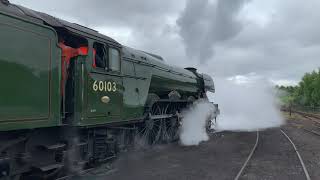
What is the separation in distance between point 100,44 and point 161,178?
3.33m

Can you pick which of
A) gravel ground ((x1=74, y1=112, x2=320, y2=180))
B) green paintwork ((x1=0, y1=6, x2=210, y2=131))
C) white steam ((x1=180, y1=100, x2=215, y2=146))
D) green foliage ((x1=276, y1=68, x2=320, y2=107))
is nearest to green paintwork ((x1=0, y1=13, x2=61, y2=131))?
green paintwork ((x1=0, y1=6, x2=210, y2=131))

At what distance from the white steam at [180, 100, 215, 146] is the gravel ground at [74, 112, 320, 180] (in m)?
0.94

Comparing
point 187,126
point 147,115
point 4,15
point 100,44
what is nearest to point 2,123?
point 4,15

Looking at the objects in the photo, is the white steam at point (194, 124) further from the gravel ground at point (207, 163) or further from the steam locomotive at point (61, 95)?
the steam locomotive at point (61, 95)

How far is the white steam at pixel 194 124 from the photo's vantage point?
653 inches

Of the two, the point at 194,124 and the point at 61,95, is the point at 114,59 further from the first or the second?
the point at 194,124

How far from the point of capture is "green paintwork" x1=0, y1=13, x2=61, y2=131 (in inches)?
235

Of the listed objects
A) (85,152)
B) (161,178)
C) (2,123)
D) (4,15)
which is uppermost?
(4,15)

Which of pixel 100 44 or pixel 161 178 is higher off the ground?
pixel 100 44

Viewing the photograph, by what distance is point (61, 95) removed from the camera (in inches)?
297

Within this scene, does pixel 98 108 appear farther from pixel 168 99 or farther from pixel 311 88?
pixel 311 88

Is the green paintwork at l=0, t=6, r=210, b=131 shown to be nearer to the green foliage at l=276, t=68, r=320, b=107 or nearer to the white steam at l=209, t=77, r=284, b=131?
the white steam at l=209, t=77, r=284, b=131

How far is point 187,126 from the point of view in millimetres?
17156

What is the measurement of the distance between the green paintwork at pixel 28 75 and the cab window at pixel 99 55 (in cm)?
166
